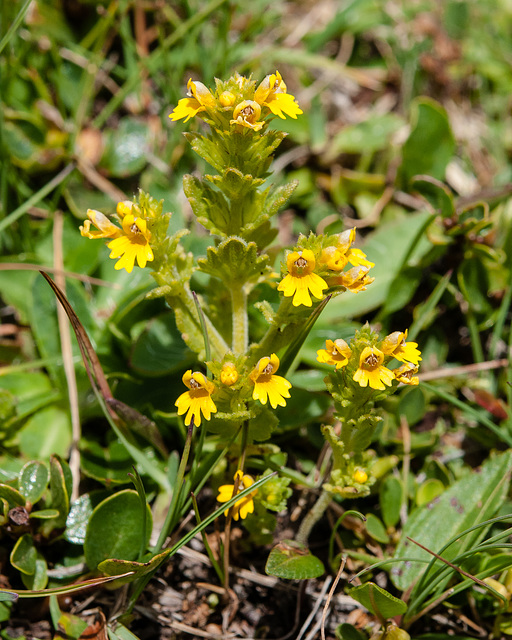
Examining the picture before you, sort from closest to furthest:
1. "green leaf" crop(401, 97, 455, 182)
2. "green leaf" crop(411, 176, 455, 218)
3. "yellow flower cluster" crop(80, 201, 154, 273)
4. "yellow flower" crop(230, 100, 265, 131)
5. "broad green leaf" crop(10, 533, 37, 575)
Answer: "yellow flower" crop(230, 100, 265, 131) → "yellow flower cluster" crop(80, 201, 154, 273) → "broad green leaf" crop(10, 533, 37, 575) → "green leaf" crop(411, 176, 455, 218) → "green leaf" crop(401, 97, 455, 182)

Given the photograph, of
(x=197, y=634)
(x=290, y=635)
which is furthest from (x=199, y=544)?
(x=290, y=635)

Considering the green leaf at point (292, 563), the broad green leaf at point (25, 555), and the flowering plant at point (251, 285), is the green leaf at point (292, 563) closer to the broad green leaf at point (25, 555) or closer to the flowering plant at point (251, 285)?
the flowering plant at point (251, 285)

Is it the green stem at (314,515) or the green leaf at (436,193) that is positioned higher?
the green leaf at (436,193)

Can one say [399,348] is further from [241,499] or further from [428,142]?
[428,142]

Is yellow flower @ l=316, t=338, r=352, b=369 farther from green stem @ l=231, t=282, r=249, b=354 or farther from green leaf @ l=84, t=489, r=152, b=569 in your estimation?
green leaf @ l=84, t=489, r=152, b=569

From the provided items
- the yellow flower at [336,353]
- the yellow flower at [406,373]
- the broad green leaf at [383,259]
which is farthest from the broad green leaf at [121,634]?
the broad green leaf at [383,259]

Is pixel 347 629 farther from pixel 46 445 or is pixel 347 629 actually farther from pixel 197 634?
pixel 46 445

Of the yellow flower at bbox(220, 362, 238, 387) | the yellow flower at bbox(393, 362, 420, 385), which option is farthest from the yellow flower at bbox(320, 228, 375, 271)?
the yellow flower at bbox(220, 362, 238, 387)
